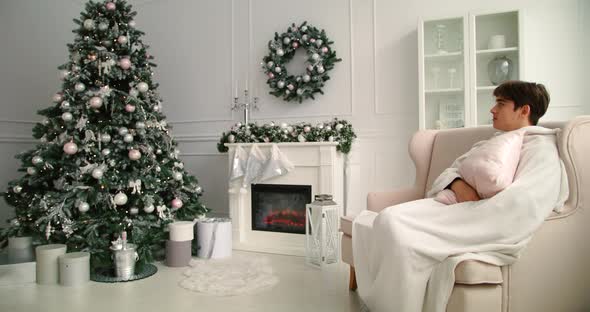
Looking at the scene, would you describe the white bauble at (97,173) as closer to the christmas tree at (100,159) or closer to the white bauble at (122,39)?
the christmas tree at (100,159)

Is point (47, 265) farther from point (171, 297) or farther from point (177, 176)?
point (177, 176)

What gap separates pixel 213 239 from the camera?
3688 mm

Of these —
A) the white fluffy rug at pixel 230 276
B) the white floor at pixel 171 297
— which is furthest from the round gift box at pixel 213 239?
the white floor at pixel 171 297

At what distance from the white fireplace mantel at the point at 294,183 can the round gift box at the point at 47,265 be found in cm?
154

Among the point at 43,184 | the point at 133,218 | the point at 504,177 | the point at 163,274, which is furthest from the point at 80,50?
the point at 504,177

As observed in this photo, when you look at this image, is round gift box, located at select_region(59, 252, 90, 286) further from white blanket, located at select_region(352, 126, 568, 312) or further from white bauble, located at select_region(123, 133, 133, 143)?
white blanket, located at select_region(352, 126, 568, 312)

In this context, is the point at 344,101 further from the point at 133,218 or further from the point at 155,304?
the point at 155,304

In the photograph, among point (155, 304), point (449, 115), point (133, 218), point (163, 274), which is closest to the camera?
point (155, 304)

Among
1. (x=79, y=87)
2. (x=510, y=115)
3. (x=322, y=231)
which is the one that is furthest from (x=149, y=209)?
(x=510, y=115)

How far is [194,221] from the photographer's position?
12.5 ft

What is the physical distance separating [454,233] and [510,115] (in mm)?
726

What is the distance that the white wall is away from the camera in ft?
12.1

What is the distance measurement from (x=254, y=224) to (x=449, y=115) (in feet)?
6.66

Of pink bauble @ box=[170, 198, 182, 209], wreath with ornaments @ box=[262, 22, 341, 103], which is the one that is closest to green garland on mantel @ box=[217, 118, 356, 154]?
wreath with ornaments @ box=[262, 22, 341, 103]
